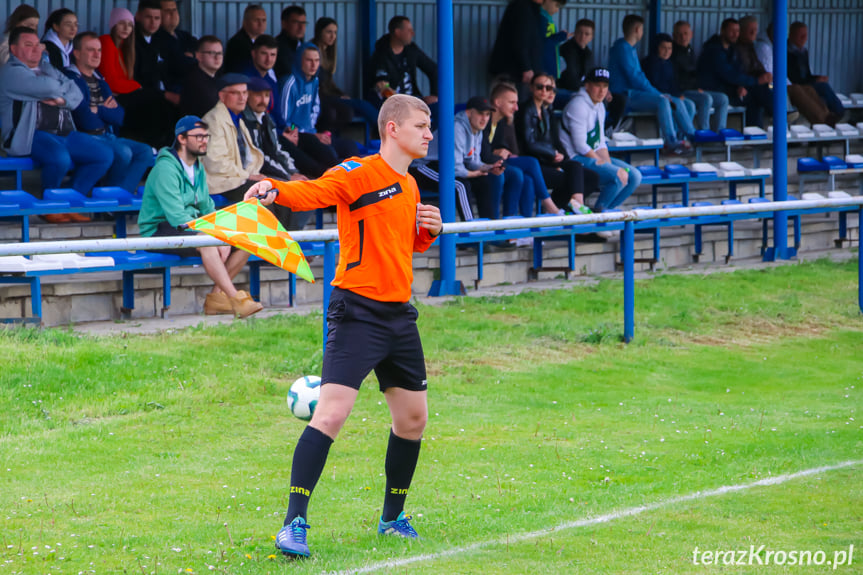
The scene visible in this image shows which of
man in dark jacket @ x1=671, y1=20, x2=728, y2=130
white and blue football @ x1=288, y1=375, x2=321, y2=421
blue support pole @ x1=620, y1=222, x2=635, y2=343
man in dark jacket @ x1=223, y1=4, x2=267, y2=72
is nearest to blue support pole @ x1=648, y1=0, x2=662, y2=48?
man in dark jacket @ x1=671, y1=20, x2=728, y2=130

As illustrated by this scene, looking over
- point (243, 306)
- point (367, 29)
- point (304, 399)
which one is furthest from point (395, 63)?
point (304, 399)

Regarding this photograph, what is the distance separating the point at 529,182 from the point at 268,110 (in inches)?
102

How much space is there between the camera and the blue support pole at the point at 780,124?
546 inches

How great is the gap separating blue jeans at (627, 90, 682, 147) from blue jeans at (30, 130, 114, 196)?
724 cm

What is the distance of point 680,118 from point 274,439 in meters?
10.1

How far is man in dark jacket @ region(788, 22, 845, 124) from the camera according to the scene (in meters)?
17.7

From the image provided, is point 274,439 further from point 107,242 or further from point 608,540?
point 608,540

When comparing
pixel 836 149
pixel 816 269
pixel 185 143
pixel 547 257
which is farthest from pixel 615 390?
pixel 836 149

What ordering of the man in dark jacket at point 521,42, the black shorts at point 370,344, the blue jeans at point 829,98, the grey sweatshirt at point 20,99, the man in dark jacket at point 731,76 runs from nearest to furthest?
the black shorts at point 370,344 < the grey sweatshirt at point 20,99 < the man in dark jacket at point 521,42 < the man in dark jacket at point 731,76 < the blue jeans at point 829,98

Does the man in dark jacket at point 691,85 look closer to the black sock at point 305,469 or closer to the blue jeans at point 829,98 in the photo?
the blue jeans at point 829,98

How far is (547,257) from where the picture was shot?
1266 centimetres

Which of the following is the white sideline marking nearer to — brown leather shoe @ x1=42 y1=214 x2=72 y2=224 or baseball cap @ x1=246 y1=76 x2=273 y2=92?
brown leather shoe @ x1=42 y1=214 x2=72 y2=224

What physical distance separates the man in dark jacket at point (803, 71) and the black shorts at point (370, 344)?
48.0ft

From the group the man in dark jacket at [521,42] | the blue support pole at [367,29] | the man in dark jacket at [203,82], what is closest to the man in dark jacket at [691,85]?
the man in dark jacket at [521,42]
